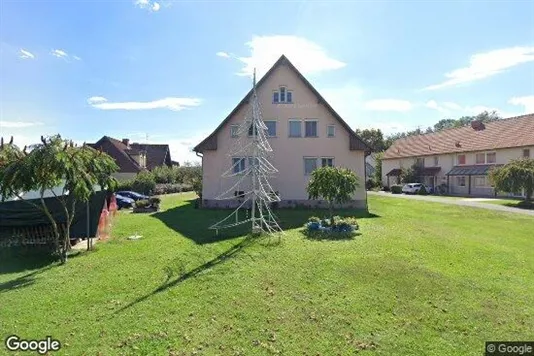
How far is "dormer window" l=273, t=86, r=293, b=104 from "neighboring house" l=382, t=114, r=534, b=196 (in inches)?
1053

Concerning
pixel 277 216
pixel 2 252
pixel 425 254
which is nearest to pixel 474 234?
pixel 425 254

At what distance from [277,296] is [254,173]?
7.54 metres

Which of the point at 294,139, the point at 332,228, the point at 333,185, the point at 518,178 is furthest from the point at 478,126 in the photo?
the point at 332,228

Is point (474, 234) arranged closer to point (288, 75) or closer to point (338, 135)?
point (338, 135)

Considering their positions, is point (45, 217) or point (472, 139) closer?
point (45, 217)

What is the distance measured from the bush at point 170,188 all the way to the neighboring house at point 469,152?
1256 inches

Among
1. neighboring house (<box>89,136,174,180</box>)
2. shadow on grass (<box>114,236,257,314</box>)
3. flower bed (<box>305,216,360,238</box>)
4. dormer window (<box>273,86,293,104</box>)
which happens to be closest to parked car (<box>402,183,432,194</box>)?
dormer window (<box>273,86,293,104</box>)

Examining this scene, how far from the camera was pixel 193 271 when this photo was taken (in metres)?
11.0

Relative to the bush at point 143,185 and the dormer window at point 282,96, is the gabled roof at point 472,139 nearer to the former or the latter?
the dormer window at point 282,96

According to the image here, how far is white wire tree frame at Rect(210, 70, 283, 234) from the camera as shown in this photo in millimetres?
16188

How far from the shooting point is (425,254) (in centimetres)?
1302

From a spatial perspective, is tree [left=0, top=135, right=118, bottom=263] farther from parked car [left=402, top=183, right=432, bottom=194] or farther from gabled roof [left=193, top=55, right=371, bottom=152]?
parked car [left=402, top=183, right=432, bottom=194]

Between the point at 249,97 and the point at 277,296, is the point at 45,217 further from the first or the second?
the point at 249,97

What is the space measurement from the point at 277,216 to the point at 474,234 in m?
10.6
